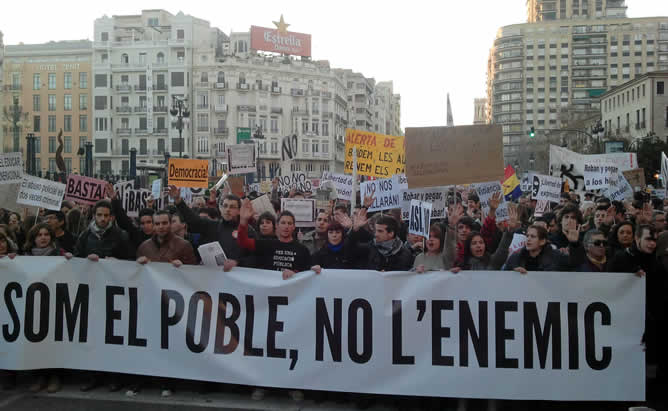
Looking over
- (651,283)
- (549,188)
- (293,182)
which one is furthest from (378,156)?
(651,283)

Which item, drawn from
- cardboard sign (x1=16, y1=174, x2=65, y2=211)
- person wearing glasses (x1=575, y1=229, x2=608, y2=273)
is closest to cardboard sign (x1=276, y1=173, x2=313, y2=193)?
cardboard sign (x1=16, y1=174, x2=65, y2=211)

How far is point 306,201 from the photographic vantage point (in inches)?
393

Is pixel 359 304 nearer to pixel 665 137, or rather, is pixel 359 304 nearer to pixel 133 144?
pixel 665 137

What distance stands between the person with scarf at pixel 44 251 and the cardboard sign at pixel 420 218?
3.49m

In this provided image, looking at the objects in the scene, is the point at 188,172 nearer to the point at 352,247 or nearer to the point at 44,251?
the point at 44,251

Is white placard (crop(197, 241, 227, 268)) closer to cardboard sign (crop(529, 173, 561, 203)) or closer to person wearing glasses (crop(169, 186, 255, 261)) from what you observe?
person wearing glasses (crop(169, 186, 255, 261))

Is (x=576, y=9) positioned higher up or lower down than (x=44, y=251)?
higher up

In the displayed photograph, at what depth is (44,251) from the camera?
254 inches

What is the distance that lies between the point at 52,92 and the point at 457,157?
8703 cm

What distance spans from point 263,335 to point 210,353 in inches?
19.5

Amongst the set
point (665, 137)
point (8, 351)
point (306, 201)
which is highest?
point (665, 137)

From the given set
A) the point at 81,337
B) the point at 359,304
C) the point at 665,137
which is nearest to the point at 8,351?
the point at 81,337

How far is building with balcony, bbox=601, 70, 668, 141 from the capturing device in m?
67.4

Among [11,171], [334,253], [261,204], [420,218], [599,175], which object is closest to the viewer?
[334,253]
